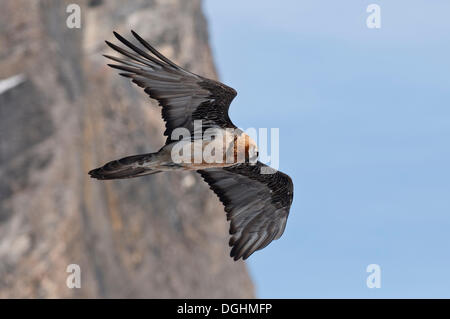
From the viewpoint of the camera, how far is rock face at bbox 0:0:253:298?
29.0m

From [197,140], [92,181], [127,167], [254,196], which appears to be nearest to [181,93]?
[197,140]

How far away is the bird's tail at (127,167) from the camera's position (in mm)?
12023

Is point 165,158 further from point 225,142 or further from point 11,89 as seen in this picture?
point 11,89

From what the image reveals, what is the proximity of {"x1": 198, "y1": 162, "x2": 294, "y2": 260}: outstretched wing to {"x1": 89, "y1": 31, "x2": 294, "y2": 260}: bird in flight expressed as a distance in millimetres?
16

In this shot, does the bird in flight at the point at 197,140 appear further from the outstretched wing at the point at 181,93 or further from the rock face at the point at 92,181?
the rock face at the point at 92,181

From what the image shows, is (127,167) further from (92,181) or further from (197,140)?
(92,181)

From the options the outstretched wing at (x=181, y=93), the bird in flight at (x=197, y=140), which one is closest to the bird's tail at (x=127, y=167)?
the bird in flight at (x=197, y=140)

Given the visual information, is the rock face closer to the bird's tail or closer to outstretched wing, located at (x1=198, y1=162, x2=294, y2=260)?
outstretched wing, located at (x1=198, y1=162, x2=294, y2=260)

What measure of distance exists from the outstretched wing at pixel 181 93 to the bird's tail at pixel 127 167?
1.93 ft
